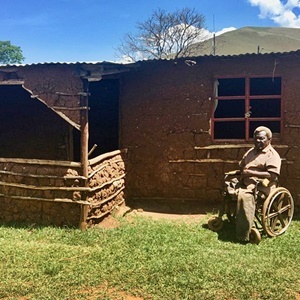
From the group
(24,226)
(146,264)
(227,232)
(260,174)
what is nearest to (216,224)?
(227,232)

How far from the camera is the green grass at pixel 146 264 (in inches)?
159

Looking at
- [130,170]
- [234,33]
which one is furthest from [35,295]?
[234,33]

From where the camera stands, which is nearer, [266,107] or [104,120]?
[104,120]

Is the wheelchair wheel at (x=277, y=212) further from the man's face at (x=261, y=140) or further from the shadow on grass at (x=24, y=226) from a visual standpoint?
the shadow on grass at (x=24, y=226)

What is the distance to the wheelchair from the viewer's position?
565cm

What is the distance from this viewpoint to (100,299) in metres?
3.88

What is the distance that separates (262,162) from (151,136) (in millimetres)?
2743

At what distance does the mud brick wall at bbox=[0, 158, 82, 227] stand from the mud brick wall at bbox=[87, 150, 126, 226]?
27 cm

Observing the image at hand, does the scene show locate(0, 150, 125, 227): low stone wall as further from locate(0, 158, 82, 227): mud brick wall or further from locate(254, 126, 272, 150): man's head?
locate(254, 126, 272, 150): man's head

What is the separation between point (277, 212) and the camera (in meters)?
5.98

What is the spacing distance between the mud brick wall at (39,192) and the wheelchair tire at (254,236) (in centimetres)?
304

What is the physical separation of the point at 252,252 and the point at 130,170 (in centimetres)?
376

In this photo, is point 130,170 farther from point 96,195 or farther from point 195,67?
point 195,67

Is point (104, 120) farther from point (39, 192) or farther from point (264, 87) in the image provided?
point (264, 87)
